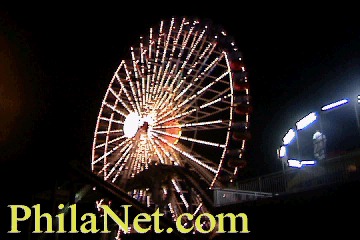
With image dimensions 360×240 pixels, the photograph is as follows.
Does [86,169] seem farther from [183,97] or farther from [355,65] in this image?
[355,65]

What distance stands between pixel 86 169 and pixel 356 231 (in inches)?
289

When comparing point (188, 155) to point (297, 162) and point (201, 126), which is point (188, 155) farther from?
point (297, 162)

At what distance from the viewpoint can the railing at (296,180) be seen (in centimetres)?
1337

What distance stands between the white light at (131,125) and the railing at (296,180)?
3.86 metres

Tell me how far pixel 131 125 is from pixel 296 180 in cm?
632

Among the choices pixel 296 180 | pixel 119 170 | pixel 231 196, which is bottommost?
pixel 231 196

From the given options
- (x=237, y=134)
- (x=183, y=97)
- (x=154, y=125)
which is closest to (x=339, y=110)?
(x=237, y=134)

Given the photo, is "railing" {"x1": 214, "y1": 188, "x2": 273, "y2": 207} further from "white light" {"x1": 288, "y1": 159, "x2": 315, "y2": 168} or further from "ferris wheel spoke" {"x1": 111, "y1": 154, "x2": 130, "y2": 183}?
"ferris wheel spoke" {"x1": 111, "y1": 154, "x2": 130, "y2": 183}

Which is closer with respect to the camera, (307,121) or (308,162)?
(308,162)

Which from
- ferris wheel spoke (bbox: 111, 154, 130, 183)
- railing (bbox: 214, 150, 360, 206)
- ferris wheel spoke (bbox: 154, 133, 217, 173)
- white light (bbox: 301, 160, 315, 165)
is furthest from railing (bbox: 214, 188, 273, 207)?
ferris wheel spoke (bbox: 111, 154, 130, 183)

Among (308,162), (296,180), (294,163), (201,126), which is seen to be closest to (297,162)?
(294,163)

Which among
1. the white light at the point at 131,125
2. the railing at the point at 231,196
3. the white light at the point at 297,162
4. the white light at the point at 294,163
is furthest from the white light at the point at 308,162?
the white light at the point at 131,125

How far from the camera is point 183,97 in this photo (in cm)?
1708

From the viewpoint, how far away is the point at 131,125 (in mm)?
17062
